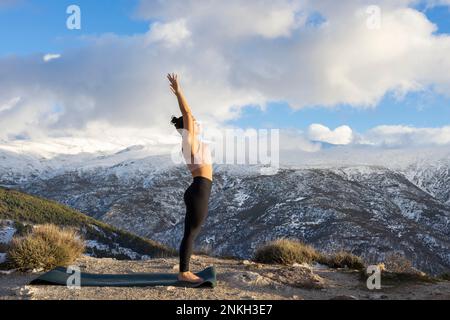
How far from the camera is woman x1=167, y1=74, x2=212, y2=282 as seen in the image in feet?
27.0

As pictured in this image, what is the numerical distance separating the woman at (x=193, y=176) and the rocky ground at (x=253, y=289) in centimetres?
80

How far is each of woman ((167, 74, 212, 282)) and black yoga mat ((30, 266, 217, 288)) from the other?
20cm

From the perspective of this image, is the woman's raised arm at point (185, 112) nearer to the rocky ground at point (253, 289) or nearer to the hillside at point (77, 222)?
the rocky ground at point (253, 289)

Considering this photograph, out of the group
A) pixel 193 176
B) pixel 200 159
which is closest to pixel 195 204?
pixel 193 176

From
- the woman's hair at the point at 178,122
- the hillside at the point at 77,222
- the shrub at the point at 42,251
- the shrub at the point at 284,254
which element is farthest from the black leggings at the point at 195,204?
the hillside at the point at 77,222

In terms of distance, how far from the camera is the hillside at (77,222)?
103750 mm

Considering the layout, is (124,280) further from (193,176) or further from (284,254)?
(284,254)

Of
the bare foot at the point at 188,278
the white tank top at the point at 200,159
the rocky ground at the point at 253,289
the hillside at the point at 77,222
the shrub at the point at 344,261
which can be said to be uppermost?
the white tank top at the point at 200,159

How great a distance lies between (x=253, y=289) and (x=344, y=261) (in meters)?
5.54

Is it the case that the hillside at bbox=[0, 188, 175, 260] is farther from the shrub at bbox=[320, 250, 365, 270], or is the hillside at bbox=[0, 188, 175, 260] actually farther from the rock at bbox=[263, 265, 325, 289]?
the rock at bbox=[263, 265, 325, 289]

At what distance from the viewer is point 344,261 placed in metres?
13.4

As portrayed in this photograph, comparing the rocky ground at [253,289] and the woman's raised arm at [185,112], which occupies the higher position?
the woman's raised arm at [185,112]

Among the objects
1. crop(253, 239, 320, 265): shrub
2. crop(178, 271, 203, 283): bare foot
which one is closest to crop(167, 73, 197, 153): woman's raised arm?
crop(178, 271, 203, 283): bare foot
